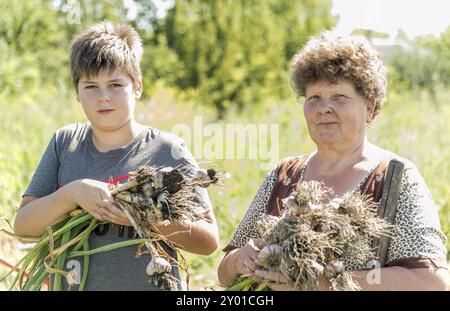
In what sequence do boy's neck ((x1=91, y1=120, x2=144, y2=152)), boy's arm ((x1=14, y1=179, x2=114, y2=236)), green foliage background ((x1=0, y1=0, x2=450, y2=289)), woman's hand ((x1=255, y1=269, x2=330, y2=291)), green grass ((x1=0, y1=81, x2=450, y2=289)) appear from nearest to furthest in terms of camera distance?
woman's hand ((x1=255, y1=269, x2=330, y2=291)), boy's arm ((x1=14, y1=179, x2=114, y2=236)), boy's neck ((x1=91, y1=120, x2=144, y2=152)), green grass ((x1=0, y1=81, x2=450, y2=289)), green foliage background ((x1=0, y1=0, x2=450, y2=289))

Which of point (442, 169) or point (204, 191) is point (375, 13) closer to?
point (442, 169)

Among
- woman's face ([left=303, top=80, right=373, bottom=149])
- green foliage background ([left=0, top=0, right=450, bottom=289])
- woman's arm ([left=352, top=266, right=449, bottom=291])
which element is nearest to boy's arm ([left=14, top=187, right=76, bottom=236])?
woman's face ([left=303, top=80, right=373, bottom=149])

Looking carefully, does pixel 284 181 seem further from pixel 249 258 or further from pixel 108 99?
pixel 108 99

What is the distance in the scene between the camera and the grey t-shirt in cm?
229

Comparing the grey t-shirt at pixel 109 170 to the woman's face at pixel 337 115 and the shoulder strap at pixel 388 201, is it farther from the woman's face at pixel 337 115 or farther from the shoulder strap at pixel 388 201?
the shoulder strap at pixel 388 201

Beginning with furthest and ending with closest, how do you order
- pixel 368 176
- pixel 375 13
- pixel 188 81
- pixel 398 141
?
pixel 188 81, pixel 398 141, pixel 375 13, pixel 368 176

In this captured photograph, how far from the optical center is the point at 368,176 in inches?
87.8

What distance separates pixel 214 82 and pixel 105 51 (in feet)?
41.7

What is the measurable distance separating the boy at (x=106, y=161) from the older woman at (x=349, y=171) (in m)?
0.23

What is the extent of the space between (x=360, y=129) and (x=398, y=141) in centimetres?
398

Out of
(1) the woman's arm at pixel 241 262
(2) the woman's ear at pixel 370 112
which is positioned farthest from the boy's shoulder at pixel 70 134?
(2) the woman's ear at pixel 370 112

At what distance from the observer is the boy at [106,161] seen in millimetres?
2273

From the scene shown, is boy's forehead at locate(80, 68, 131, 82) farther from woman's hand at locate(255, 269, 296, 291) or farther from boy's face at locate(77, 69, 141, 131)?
woman's hand at locate(255, 269, 296, 291)
